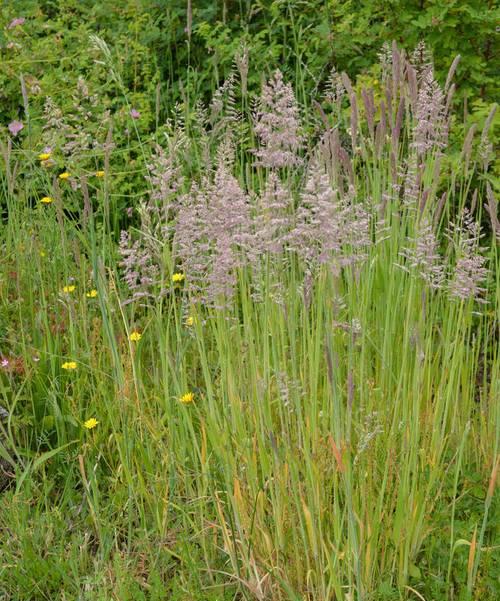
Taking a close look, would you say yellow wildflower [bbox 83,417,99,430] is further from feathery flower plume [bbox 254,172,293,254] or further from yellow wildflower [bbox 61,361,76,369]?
feathery flower plume [bbox 254,172,293,254]

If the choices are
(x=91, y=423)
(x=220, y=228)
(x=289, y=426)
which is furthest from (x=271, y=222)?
(x=91, y=423)

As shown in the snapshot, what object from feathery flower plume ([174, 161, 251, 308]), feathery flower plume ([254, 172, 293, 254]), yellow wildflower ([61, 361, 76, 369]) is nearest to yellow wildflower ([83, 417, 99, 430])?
yellow wildflower ([61, 361, 76, 369])

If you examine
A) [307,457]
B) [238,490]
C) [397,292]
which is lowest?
[238,490]

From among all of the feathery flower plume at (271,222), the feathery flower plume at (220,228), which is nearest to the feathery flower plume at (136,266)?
the feathery flower plume at (220,228)

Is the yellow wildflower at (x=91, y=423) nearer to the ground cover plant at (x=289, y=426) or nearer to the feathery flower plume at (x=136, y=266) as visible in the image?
the ground cover plant at (x=289, y=426)

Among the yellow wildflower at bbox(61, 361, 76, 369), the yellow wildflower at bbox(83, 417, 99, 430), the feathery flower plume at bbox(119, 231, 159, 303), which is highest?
the feathery flower plume at bbox(119, 231, 159, 303)

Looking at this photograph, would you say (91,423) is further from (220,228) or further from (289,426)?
(220,228)

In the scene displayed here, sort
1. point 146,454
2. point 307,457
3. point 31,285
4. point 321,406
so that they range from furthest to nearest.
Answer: point 31,285 < point 146,454 < point 321,406 < point 307,457

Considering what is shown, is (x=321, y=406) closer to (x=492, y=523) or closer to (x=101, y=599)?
(x=492, y=523)

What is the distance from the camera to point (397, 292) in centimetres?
271

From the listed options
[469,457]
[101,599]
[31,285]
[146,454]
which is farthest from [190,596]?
[31,285]

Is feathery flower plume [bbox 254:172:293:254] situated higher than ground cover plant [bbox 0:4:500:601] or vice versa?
feathery flower plume [bbox 254:172:293:254]

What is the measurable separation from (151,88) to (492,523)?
364cm

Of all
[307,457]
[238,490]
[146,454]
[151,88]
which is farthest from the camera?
[151,88]
